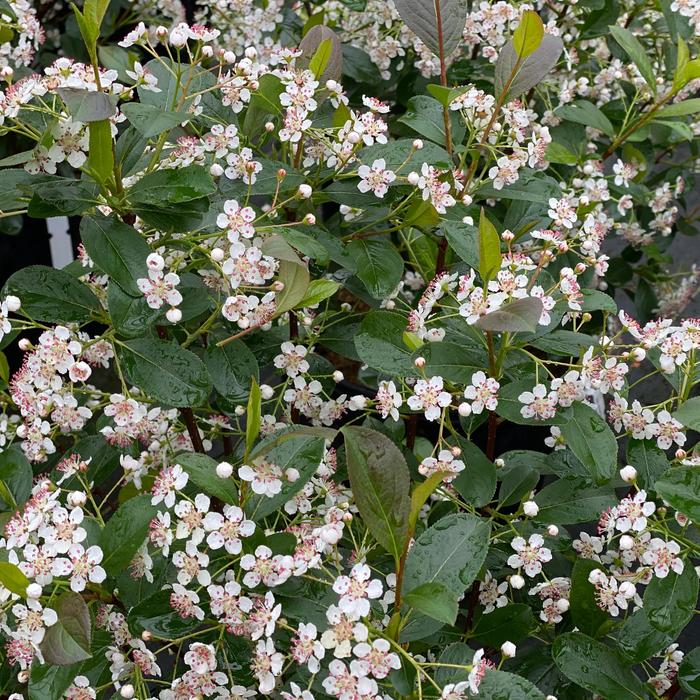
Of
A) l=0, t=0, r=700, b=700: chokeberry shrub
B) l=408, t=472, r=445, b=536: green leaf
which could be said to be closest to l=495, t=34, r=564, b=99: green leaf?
l=0, t=0, r=700, b=700: chokeberry shrub

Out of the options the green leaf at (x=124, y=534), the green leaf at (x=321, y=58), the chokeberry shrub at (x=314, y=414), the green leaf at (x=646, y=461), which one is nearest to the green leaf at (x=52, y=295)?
the chokeberry shrub at (x=314, y=414)

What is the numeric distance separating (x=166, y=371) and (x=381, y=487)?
295 millimetres

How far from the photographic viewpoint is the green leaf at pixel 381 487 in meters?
0.69

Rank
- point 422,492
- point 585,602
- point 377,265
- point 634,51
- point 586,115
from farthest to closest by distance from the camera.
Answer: point 586,115 < point 634,51 < point 377,265 < point 585,602 < point 422,492

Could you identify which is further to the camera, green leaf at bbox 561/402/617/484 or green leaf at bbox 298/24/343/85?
green leaf at bbox 298/24/343/85

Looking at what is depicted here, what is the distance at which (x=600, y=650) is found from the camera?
854 mm

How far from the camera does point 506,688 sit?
0.69 m

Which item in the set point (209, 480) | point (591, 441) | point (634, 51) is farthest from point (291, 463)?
point (634, 51)

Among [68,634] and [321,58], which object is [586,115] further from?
[68,634]

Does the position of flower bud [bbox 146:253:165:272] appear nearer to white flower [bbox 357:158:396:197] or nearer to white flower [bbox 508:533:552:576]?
white flower [bbox 357:158:396:197]

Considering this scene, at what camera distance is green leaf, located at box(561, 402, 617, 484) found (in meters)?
0.84

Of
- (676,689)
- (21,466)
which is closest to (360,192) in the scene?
(21,466)

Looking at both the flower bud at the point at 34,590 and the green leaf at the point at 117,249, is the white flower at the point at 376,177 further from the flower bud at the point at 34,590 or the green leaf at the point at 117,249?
the flower bud at the point at 34,590

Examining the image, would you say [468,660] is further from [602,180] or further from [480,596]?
[602,180]
